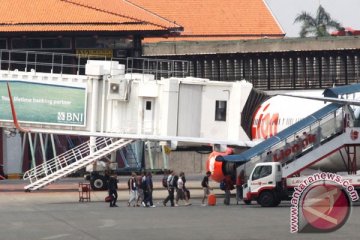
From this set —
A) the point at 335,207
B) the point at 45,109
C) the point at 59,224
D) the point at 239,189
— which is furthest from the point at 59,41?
the point at 335,207

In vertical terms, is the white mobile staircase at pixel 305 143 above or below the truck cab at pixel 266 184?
above

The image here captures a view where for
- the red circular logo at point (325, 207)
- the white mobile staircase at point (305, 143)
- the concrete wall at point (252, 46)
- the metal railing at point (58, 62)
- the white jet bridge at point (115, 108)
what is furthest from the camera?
the concrete wall at point (252, 46)

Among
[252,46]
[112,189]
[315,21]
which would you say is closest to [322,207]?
[112,189]

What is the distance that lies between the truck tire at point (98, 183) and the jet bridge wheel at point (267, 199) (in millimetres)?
16932

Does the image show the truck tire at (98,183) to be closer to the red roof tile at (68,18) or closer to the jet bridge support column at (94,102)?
the jet bridge support column at (94,102)

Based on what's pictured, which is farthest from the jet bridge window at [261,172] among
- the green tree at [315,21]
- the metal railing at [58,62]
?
the green tree at [315,21]

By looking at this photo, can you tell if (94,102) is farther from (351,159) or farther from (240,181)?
(351,159)

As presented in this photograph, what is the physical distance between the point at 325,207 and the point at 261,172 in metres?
15.3

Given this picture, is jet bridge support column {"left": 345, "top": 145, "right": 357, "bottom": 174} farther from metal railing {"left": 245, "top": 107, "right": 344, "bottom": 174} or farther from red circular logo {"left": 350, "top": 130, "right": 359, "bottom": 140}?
metal railing {"left": 245, "top": 107, "right": 344, "bottom": 174}

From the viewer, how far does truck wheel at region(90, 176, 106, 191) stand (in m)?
68.4

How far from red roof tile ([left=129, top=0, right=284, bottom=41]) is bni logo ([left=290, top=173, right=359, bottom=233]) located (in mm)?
61549

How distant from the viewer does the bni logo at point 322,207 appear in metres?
38.6

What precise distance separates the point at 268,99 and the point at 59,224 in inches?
843

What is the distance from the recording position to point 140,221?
47.1 m
